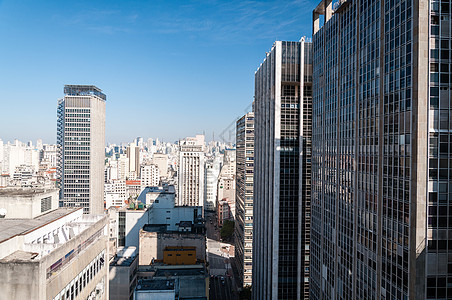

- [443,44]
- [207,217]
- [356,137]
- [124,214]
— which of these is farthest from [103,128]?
[443,44]

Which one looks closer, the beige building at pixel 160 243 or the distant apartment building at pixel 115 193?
the beige building at pixel 160 243

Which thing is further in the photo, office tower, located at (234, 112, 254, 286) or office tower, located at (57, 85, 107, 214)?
office tower, located at (57, 85, 107, 214)

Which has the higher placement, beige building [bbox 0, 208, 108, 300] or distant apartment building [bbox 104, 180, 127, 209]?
beige building [bbox 0, 208, 108, 300]

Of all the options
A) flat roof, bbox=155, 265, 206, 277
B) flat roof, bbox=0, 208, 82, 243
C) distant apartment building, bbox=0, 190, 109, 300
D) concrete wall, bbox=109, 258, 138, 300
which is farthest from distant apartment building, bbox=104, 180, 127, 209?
flat roof, bbox=0, 208, 82, 243

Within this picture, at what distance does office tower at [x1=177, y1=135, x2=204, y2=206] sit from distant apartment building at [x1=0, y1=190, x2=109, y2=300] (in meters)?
108

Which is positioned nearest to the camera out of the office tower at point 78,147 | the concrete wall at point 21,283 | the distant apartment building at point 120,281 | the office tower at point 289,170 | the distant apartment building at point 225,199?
the concrete wall at point 21,283

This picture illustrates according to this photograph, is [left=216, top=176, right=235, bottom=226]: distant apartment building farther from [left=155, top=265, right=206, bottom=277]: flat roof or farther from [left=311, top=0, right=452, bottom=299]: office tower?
[left=311, top=0, right=452, bottom=299]: office tower

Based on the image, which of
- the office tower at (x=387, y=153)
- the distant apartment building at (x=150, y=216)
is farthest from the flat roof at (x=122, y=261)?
the office tower at (x=387, y=153)

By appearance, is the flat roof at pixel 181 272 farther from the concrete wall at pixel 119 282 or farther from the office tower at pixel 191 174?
the office tower at pixel 191 174

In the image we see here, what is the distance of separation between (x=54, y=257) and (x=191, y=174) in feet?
404

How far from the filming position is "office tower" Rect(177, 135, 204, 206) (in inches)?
5566

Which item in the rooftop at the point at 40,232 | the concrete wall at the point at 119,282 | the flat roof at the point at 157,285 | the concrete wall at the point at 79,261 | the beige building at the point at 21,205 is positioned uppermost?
the beige building at the point at 21,205

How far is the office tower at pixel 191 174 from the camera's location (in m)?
141

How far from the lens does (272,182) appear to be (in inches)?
2263
